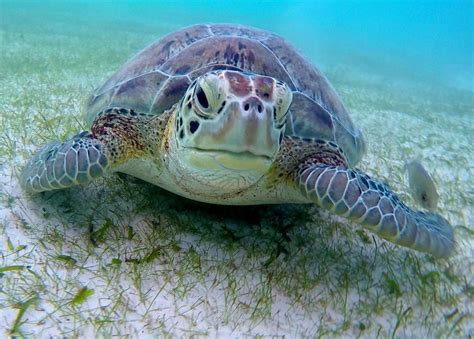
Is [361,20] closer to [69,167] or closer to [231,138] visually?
[69,167]

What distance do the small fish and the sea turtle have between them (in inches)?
18.4

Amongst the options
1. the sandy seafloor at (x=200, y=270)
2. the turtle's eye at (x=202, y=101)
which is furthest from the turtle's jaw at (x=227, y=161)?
the sandy seafloor at (x=200, y=270)

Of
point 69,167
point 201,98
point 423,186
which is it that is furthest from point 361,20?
point 201,98

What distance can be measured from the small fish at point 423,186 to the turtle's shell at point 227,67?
0.51m

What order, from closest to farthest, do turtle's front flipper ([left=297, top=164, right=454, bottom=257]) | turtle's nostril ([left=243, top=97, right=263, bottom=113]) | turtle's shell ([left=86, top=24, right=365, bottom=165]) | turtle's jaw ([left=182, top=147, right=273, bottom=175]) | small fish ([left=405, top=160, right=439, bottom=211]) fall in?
turtle's nostril ([left=243, top=97, right=263, bottom=113])
turtle's jaw ([left=182, top=147, right=273, bottom=175])
turtle's front flipper ([left=297, top=164, right=454, bottom=257])
turtle's shell ([left=86, top=24, right=365, bottom=165])
small fish ([left=405, top=160, right=439, bottom=211])

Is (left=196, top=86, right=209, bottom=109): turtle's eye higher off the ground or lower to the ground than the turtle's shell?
higher

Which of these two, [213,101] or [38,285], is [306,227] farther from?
[38,285]

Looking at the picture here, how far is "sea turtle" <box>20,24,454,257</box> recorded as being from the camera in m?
1.75

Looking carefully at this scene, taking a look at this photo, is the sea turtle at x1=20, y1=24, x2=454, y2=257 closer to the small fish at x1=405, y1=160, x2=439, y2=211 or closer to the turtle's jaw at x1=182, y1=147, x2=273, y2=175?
the turtle's jaw at x1=182, y1=147, x2=273, y2=175

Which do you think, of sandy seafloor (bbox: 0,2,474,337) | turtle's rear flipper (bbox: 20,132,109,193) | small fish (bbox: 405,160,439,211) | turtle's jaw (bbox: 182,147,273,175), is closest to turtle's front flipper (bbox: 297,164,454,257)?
sandy seafloor (bbox: 0,2,474,337)

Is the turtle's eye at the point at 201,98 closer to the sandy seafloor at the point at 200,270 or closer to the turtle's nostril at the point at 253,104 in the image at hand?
the turtle's nostril at the point at 253,104

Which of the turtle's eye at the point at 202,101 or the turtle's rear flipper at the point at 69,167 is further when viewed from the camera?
A: the turtle's rear flipper at the point at 69,167

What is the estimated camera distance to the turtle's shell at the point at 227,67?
277 centimetres

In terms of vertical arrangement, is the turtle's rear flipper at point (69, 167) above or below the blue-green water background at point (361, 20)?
above
